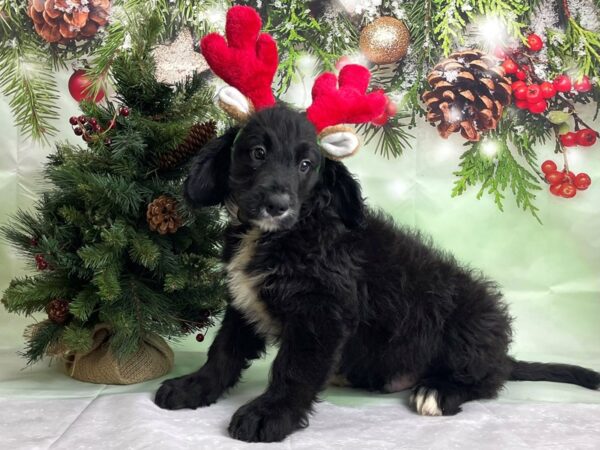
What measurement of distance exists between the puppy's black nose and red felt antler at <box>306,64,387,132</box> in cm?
35

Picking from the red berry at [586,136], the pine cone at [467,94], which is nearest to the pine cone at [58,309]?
the pine cone at [467,94]

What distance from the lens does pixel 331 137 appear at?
247 cm

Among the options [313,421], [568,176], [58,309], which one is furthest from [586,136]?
[58,309]

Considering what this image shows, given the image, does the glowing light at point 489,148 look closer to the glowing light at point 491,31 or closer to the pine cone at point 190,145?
the glowing light at point 491,31

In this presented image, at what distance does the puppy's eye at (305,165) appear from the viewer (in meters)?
2.45

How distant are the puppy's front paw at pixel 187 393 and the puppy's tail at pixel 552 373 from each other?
1230 mm

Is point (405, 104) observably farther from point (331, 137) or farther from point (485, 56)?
point (331, 137)

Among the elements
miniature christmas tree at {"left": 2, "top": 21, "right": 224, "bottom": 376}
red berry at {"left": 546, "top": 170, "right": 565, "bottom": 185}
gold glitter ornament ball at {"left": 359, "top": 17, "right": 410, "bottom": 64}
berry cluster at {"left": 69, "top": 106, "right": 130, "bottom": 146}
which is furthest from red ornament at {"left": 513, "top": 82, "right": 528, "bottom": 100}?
berry cluster at {"left": 69, "top": 106, "right": 130, "bottom": 146}

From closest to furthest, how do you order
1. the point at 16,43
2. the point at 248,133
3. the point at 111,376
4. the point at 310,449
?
the point at 310,449 < the point at 248,133 < the point at 111,376 < the point at 16,43

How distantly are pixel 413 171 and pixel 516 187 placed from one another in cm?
53

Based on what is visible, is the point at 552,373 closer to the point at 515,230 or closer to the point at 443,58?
the point at 515,230

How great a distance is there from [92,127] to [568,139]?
2.36 meters

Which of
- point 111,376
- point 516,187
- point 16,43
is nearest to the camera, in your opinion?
point 111,376

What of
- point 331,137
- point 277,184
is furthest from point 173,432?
point 331,137
